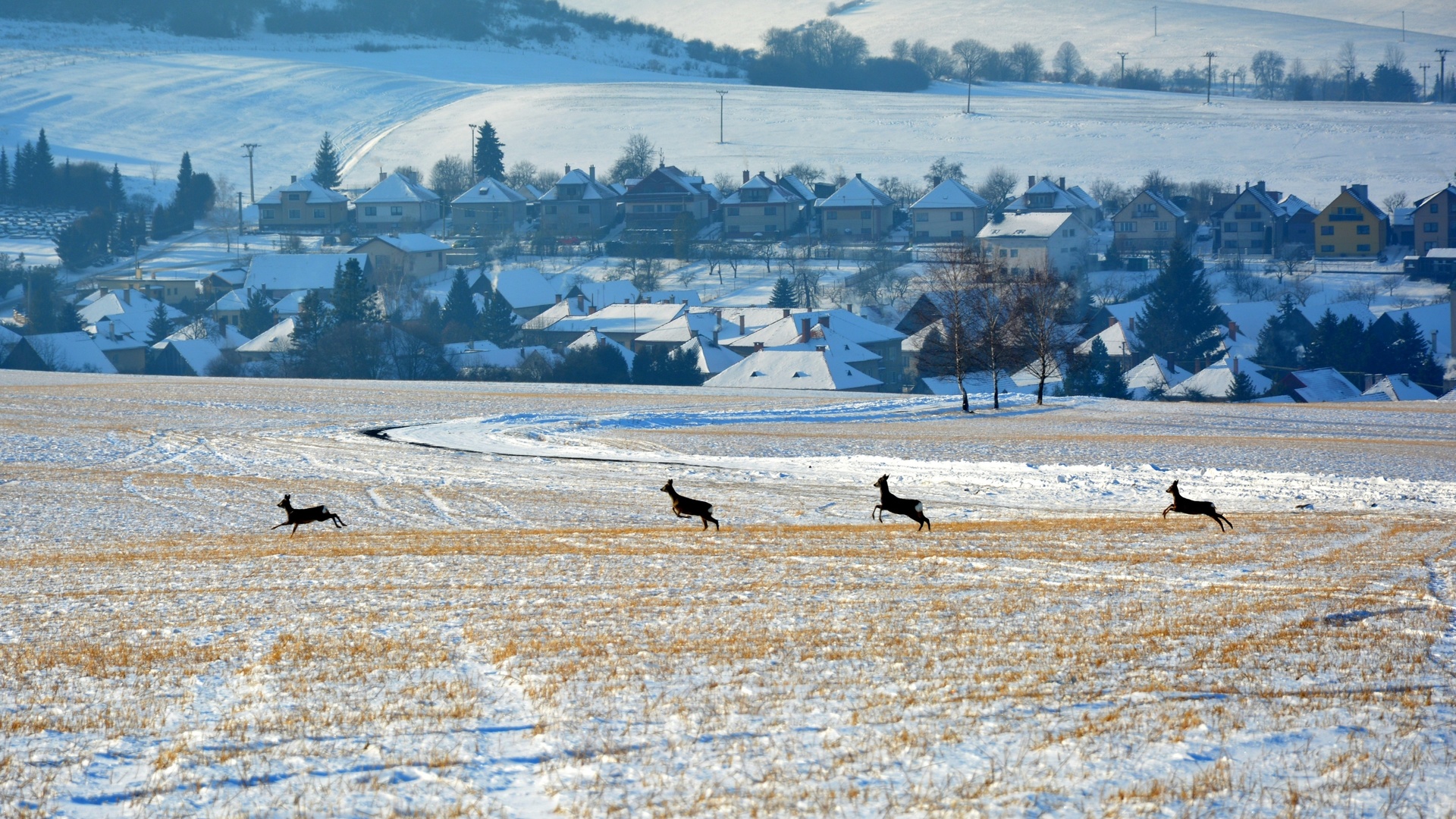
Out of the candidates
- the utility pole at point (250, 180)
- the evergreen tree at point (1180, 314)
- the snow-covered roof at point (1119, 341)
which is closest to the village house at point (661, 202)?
Result: the utility pole at point (250, 180)

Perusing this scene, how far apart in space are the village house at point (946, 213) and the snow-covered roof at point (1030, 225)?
604cm

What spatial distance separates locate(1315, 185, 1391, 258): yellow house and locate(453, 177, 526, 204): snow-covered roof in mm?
87987

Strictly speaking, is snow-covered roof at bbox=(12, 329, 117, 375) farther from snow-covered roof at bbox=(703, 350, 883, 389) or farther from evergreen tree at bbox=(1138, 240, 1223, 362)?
evergreen tree at bbox=(1138, 240, 1223, 362)

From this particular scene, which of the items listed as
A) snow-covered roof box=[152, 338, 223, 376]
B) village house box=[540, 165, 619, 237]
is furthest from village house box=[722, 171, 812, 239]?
snow-covered roof box=[152, 338, 223, 376]

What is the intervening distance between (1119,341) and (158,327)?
7749 centimetres

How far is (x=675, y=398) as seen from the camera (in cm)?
5522

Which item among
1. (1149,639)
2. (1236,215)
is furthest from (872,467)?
(1236,215)

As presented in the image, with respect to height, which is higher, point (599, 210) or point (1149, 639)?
point (599, 210)

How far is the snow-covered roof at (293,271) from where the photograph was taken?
122688 mm

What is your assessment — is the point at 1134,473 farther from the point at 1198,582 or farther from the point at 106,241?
the point at 106,241

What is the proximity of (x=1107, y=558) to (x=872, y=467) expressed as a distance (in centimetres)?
1507

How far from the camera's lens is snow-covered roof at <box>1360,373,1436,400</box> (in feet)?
253

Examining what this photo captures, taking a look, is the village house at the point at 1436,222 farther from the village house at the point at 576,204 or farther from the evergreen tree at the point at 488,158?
the evergreen tree at the point at 488,158

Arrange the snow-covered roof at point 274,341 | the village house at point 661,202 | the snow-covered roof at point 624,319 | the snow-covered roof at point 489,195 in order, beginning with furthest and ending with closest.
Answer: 1. the snow-covered roof at point 489,195
2. the village house at point 661,202
3. the snow-covered roof at point 624,319
4. the snow-covered roof at point 274,341
